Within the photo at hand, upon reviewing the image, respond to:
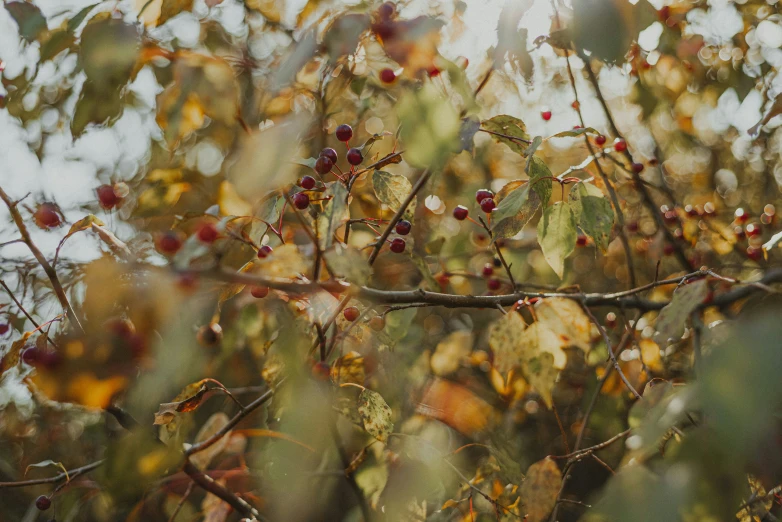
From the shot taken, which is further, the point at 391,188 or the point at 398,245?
the point at 398,245

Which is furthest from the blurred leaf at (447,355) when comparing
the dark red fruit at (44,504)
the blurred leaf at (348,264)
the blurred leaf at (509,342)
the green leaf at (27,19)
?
the green leaf at (27,19)

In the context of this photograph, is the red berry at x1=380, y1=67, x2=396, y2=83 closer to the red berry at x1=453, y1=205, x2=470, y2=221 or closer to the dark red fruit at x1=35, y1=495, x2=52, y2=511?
the red berry at x1=453, y1=205, x2=470, y2=221

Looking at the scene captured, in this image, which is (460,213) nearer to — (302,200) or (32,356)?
(302,200)

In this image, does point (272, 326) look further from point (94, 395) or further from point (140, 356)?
point (94, 395)

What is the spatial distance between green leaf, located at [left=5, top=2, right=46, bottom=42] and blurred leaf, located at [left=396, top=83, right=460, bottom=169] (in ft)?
3.74

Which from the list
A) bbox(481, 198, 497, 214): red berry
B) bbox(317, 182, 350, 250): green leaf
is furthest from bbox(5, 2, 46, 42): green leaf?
bbox(481, 198, 497, 214): red berry

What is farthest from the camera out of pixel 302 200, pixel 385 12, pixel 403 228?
pixel 403 228

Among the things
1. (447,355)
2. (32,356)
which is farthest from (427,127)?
(447,355)

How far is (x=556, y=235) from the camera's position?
1.14 metres

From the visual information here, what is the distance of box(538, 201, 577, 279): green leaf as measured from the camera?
1128 millimetres

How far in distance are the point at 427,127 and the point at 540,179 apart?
350 mm

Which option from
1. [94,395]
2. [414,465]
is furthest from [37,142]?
[414,465]

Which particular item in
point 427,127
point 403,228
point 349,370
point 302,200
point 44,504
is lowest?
point 44,504

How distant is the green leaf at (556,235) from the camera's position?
1128 millimetres
